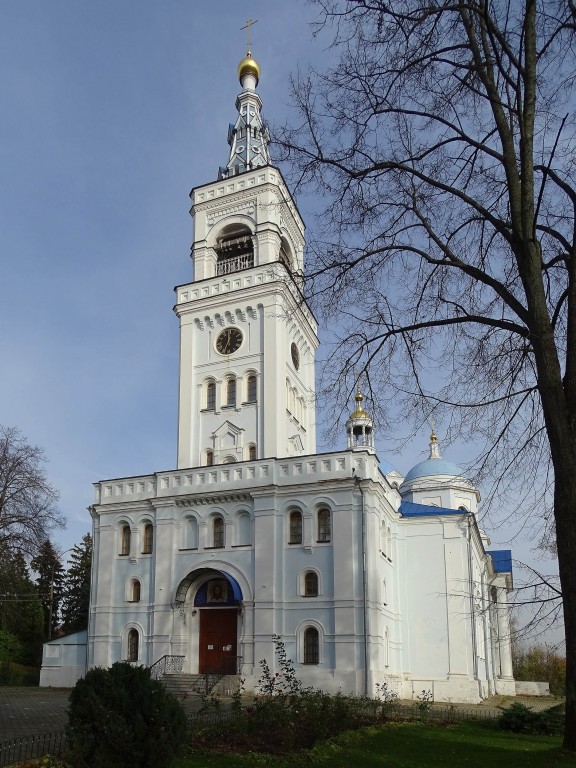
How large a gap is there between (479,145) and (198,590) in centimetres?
2254

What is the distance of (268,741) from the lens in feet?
42.1

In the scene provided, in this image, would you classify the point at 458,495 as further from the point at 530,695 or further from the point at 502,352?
the point at 502,352

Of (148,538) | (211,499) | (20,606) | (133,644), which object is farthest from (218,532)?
(20,606)

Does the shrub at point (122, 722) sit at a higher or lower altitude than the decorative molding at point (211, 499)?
lower

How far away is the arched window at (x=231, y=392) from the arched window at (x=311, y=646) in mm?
10435

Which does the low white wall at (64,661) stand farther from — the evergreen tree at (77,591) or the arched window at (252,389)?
the evergreen tree at (77,591)

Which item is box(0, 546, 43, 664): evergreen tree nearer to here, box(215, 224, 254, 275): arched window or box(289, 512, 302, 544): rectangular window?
box(289, 512, 302, 544): rectangular window

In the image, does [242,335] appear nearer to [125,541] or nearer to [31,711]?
[125,541]

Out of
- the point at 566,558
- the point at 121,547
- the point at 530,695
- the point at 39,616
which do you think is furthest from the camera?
the point at 39,616

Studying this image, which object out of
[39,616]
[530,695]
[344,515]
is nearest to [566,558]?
[344,515]

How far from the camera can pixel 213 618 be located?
94.8 ft

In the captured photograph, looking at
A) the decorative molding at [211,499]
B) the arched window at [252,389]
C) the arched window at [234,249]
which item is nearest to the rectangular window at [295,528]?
the decorative molding at [211,499]

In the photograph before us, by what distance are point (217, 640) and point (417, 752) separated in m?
16.8

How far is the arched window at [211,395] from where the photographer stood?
3356 cm
